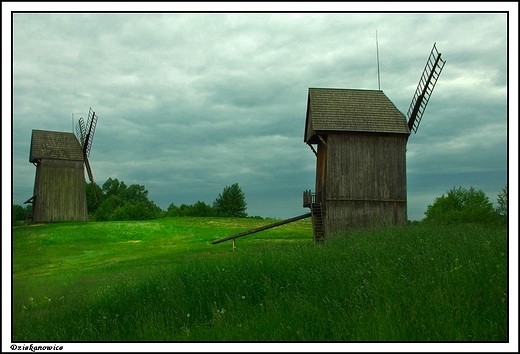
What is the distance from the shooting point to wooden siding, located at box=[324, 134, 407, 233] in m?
26.9

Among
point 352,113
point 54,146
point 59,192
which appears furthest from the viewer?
point 54,146

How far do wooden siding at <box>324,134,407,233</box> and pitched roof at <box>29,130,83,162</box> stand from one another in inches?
1318

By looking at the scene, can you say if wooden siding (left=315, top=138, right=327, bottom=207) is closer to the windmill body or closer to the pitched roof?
the windmill body

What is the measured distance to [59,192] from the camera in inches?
1893

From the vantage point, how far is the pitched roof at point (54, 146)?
48656 mm

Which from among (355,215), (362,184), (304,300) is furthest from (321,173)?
(304,300)

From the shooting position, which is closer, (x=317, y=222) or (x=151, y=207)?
(x=317, y=222)

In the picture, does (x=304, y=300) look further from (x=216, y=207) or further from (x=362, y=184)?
(x=216, y=207)

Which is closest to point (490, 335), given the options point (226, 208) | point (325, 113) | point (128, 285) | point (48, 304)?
point (128, 285)

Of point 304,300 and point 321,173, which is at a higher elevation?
point 321,173

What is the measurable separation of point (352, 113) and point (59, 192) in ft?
110

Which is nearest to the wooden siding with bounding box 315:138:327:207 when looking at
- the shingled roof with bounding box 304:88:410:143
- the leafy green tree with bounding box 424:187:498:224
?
the shingled roof with bounding box 304:88:410:143

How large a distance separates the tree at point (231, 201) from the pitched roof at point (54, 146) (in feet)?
114

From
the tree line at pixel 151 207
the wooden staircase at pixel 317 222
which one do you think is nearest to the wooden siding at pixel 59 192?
the tree line at pixel 151 207
